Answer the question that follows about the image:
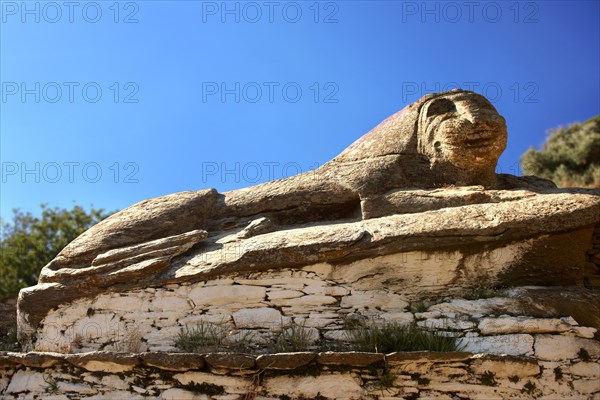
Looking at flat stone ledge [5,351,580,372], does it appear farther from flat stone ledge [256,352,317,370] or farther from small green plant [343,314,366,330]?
small green plant [343,314,366,330]

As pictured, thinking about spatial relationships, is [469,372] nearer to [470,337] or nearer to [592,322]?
[470,337]

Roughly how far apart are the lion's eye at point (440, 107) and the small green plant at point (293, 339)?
3.36 m

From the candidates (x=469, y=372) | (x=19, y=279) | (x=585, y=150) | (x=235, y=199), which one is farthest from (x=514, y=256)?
(x=585, y=150)

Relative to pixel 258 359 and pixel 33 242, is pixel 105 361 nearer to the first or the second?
pixel 258 359

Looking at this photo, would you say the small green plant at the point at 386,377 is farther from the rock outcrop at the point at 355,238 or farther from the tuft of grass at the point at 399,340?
the rock outcrop at the point at 355,238

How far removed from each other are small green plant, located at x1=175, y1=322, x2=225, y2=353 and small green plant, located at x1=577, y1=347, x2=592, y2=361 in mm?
3413

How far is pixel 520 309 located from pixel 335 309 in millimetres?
1810

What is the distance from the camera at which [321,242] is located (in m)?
6.58

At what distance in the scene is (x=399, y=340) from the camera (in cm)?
581

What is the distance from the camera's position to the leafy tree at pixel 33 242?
45.5 ft

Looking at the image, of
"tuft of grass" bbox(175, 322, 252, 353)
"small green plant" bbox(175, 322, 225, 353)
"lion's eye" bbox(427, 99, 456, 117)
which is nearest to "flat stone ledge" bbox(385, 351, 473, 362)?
"tuft of grass" bbox(175, 322, 252, 353)

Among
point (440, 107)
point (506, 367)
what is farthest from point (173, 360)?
point (440, 107)

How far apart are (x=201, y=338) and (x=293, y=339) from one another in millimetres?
1006

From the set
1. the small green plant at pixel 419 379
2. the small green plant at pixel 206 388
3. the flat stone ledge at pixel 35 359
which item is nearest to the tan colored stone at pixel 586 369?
the small green plant at pixel 419 379
